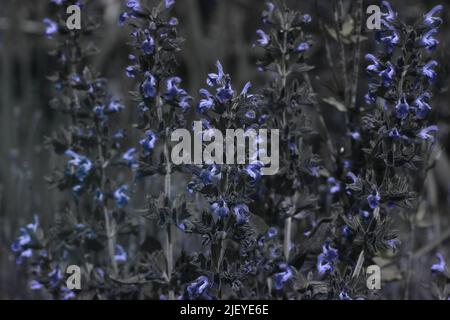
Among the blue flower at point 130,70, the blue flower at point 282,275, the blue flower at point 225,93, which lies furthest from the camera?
the blue flower at point 282,275

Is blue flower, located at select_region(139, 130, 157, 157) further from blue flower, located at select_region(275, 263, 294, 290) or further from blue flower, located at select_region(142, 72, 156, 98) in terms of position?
blue flower, located at select_region(275, 263, 294, 290)

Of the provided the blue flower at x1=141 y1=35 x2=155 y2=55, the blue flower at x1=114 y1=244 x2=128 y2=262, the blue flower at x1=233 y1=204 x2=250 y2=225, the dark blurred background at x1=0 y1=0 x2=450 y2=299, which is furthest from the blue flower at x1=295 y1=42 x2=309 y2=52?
the blue flower at x1=114 y1=244 x2=128 y2=262

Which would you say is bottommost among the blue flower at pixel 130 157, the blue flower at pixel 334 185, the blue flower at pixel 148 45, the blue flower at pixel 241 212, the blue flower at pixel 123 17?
the blue flower at pixel 241 212

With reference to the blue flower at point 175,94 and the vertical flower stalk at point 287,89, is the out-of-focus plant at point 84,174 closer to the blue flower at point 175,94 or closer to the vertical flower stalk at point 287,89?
the blue flower at point 175,94

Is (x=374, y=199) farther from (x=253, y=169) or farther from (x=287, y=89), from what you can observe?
(x=287, y=89)

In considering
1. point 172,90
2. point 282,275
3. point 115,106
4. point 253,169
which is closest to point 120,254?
point 115,106

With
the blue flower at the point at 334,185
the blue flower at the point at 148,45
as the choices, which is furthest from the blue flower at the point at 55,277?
the blue flower at the point at 334,185

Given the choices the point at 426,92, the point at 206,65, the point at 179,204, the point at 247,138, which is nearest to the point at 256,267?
the point at 179,204
